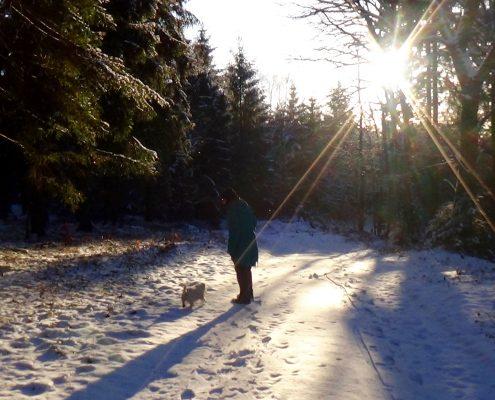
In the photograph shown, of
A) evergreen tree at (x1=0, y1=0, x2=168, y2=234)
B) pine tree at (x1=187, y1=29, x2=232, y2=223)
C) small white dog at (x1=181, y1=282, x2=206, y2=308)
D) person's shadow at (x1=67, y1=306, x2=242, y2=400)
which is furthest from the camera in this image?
pine tree at (x1=187, y1=29, x2=232, y2=223)

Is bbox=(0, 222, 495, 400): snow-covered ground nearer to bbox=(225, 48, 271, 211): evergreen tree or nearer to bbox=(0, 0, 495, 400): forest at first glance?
bbox=(0, 0, 495, 400): forest

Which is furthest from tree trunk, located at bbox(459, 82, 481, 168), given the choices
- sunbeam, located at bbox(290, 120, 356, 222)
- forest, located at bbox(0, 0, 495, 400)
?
sunbeam, located at bbox(290, 120, 356, 222)

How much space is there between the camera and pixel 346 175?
5700cm

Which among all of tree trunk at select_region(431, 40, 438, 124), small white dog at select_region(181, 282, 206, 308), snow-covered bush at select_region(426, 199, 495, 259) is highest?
tree trunk at select_region(431, 40, 438, 124)

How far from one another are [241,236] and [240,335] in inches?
90.3

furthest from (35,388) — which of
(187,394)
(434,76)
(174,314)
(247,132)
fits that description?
(247,132)

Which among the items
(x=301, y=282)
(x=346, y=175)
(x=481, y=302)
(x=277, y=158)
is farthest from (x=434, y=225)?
(x=346, y=175)

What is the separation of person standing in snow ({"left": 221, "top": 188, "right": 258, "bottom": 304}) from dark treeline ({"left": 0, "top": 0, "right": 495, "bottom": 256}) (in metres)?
2.20

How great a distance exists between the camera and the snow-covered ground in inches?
200

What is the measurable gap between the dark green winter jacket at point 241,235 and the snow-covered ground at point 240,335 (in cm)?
87

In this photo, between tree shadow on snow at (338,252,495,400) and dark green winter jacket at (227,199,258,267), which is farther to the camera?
dark green winter jacket at (227,199,258,267)

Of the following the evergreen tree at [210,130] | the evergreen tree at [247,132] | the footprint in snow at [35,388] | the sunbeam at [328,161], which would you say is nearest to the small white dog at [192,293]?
the footprint in snow at [35,388]

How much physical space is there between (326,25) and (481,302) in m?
11.8

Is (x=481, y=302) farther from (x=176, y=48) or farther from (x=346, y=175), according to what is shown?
(x=346, y=175)
